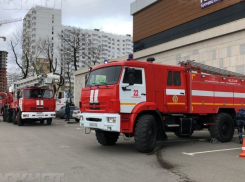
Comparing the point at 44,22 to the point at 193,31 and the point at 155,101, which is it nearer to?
Result: the point at 193,31

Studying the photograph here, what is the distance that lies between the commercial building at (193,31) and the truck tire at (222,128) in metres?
11.2

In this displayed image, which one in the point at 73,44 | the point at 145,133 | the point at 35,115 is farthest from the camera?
the point at 73,44

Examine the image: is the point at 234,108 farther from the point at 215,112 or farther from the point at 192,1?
the point at 192,1

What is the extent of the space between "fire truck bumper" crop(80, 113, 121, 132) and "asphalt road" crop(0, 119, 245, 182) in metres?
0.86

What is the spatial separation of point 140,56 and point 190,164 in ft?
87.6

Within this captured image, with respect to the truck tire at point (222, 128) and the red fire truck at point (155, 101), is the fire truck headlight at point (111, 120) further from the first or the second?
the truck tire at point (222, 128)

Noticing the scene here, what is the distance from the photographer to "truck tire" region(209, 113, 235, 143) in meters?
9.83

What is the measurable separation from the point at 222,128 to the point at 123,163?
529 centimetres

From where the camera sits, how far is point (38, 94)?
17625 millimetres

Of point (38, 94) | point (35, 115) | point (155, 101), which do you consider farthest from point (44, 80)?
point (155, 101)

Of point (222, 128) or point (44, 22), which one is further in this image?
point (44, 22)

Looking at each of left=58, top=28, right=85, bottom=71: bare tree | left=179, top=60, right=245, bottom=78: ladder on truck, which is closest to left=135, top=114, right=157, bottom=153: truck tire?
left=179, top=60, right=245, bottom=78: ladder on truck

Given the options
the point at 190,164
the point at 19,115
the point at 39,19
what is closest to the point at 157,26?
the point at 19,115

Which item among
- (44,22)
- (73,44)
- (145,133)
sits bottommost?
(145,133)
